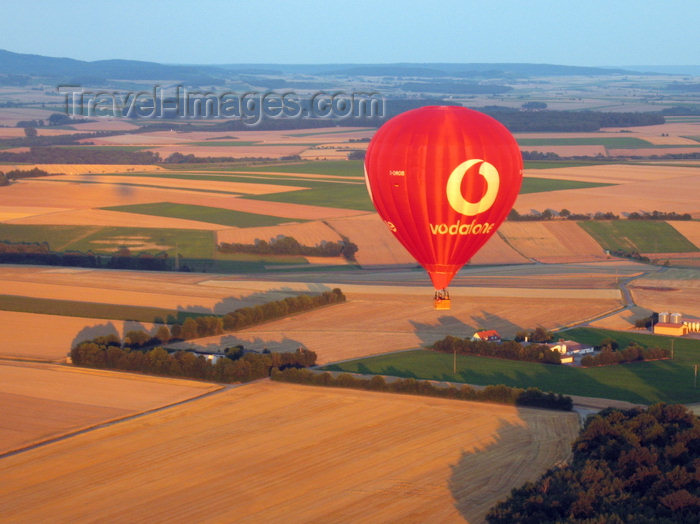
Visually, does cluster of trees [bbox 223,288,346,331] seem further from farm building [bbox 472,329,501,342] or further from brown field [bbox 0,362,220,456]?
farm building [bbox 472,329,501,342]

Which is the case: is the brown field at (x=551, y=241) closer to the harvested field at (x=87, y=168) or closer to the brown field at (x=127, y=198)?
the brown field at (x=127, y=198)

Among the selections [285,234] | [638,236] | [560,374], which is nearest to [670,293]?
[560,374]

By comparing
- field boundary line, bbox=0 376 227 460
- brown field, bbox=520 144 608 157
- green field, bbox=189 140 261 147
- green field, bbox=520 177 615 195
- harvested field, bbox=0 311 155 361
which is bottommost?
field boundary line, bbox=0 376 227 460

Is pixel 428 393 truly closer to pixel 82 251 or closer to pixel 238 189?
pixel 82 251

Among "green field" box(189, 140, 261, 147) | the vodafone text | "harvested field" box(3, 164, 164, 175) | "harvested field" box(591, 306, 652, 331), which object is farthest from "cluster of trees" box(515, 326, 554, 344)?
"green field" box(189, 140, 261, 147)

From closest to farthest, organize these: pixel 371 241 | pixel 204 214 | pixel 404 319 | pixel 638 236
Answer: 1. pixel 404 319
2. pixel 371 241
3. pixel 638 236
4. pixel 204 214

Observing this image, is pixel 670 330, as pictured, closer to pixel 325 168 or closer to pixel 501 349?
pixel 501 349

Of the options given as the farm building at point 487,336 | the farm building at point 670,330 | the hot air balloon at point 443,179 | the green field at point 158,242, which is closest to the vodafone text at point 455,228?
the hot air balloon at point 443,179
